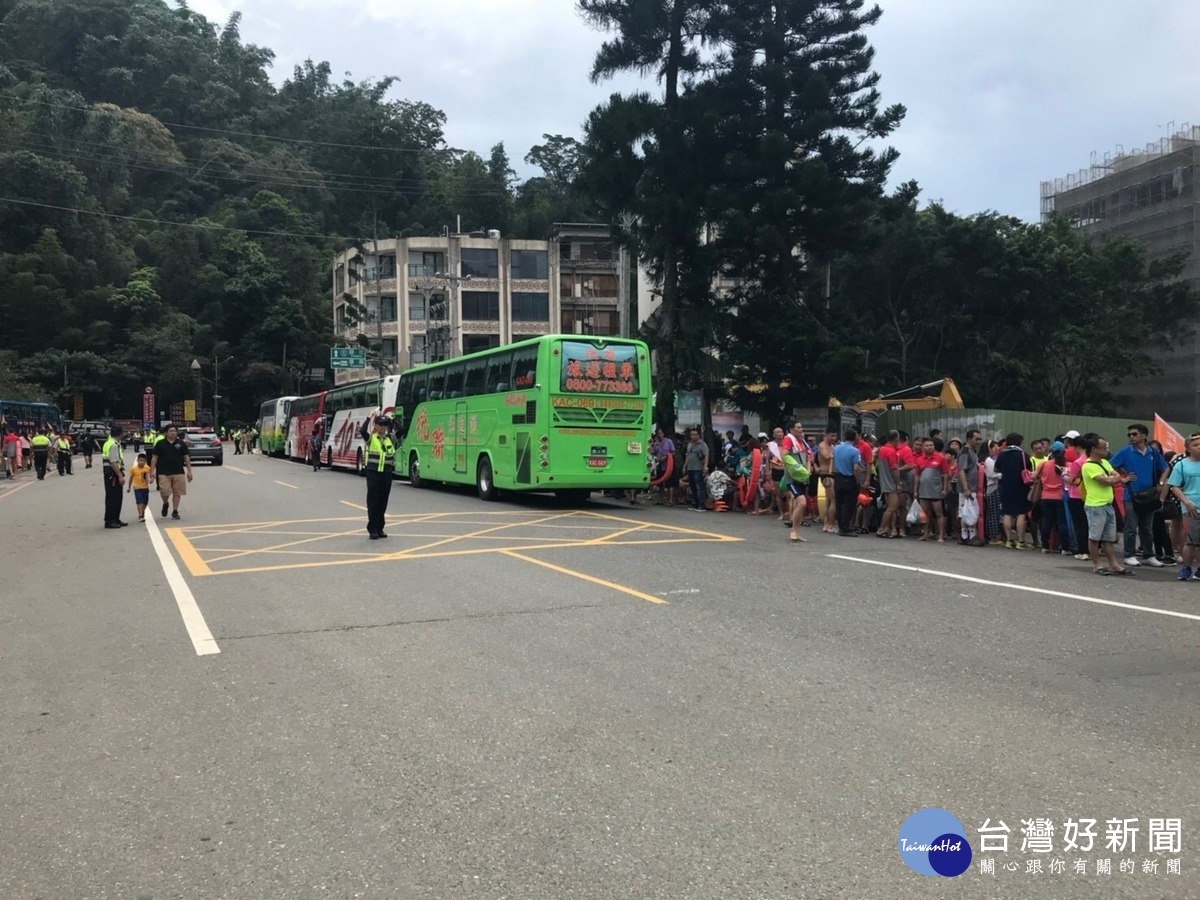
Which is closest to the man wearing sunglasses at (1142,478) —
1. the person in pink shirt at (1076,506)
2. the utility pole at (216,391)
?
the person in pink shirt at (1076,506)

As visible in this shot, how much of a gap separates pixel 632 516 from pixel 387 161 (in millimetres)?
73862

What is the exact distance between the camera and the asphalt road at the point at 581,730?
3.91 meters

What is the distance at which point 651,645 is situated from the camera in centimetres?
760

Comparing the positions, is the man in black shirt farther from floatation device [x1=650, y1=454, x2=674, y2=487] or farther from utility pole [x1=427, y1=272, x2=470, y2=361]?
utility pole [x1=427, y1=272, x2=470, y2=361]

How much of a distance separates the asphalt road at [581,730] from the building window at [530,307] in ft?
202

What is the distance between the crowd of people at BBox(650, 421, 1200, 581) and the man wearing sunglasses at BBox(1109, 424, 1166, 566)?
0.01 meters

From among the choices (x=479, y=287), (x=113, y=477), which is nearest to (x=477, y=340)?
(x=479, y=287)

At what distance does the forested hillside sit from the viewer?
76.2 metres

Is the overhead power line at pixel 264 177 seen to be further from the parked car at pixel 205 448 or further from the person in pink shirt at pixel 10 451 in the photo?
the person in pink shirt at pixel 10 451

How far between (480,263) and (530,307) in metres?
4.75

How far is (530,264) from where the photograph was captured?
236 feet

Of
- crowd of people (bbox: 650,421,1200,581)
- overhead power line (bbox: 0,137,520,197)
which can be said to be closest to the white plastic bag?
crowd of people (bbox: 650,421,1200,581)

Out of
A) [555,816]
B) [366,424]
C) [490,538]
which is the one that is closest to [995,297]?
[366,424]

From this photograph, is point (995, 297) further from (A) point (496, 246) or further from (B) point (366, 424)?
(A) point (496, 246)
